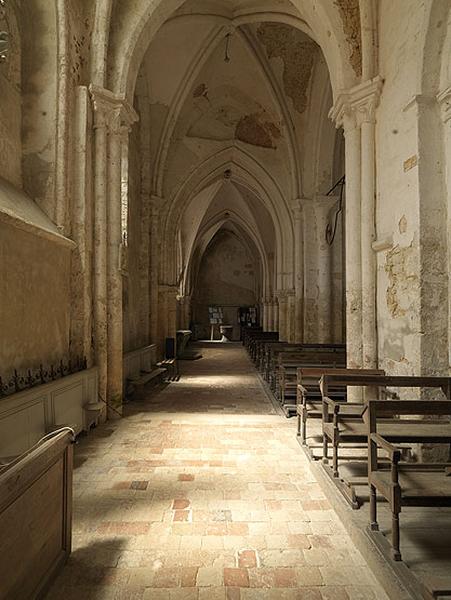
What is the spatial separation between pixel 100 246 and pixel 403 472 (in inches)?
218

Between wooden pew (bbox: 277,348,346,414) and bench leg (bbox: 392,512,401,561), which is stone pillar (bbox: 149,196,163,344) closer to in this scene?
wooden pew (bbox: 277,348,346,414)

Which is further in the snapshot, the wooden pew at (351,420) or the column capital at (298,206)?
the column capital at (298,206)

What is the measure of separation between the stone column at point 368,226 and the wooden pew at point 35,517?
4.84 meters

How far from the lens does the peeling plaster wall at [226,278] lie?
33.6 meters

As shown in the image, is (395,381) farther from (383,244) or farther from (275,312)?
(275,312)

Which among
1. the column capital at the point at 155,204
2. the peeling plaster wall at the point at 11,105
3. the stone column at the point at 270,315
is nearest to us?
the peeling plaster wall at the point at 11,105

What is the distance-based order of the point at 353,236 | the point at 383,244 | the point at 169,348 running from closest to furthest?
the point at 383,244 < the point at 353,236 < the point at 169,348

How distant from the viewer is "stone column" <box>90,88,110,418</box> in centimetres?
686

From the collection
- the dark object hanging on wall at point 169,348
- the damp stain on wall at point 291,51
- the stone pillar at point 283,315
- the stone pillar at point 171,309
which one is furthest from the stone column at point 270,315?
the damp stain on wall at point 291,51

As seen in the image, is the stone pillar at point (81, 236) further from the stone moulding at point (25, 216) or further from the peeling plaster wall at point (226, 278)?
the peeling plaster wall at point (226, 278)

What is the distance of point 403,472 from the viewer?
9.81 ft

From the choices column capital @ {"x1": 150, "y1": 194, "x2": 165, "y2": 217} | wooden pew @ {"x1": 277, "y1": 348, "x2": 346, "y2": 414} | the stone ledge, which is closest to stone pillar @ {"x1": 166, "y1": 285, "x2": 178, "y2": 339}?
column capital @ {"x1": 150, "y1": 194, "x2": 165, "y2": 217}

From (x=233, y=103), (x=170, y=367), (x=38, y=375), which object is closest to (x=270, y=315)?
(x=170, y=367)

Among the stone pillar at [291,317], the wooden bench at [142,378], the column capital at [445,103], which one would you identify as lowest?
the wooden bench at [142,378]
